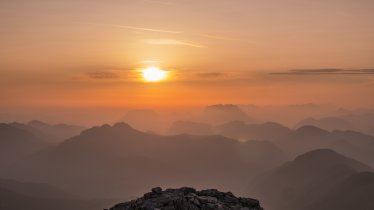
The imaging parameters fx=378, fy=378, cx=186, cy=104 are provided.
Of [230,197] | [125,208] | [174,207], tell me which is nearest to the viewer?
[174,207]

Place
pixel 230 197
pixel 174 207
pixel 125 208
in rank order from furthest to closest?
1. pixel 230 197
2. pixel 125 208
3. pixel 174 207

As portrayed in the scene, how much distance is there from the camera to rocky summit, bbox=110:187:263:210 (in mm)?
58750

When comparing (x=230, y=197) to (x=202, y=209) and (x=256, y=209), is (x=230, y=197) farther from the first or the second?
(x=202, y=209)

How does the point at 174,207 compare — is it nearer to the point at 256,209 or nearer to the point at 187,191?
the point at 187,191

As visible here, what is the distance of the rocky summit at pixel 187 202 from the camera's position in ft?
193

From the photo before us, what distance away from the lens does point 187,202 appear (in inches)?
2323

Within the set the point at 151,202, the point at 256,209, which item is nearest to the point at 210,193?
the point at 256,209

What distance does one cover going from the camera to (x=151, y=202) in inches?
2392

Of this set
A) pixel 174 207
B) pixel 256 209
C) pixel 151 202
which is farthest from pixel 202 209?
pixel 256 209

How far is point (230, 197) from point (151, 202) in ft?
50.9

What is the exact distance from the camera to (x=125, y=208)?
63.6 metres

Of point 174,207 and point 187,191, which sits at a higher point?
point 187,191

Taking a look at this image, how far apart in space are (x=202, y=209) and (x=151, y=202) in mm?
8418

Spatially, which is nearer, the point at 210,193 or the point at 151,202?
the point at 151,202
